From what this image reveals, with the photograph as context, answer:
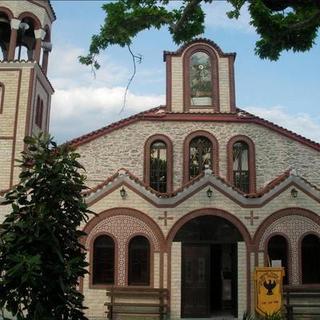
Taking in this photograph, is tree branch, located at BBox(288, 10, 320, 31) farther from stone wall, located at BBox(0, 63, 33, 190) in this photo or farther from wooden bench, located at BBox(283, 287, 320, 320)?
stone wall, located at BBox(0, 63, 33, 190)

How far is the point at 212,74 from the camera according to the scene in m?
25.1

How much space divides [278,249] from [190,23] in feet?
33.8

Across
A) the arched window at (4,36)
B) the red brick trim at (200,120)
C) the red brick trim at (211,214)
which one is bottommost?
the red brick trim at (211,214)

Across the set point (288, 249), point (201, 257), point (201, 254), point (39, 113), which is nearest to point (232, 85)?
point (288, 249)

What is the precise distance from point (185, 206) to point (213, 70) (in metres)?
7.77

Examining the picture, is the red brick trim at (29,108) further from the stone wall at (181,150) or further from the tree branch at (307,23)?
the tree branch at (307,23)

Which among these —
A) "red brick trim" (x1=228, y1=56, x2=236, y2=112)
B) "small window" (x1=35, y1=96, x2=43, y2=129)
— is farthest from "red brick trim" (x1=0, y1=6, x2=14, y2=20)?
"red brick trim" (x1=228, y1=56, x2=236, y2=112)

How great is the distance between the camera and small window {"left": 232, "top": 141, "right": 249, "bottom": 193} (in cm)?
2372

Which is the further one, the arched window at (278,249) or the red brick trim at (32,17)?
the red brick trim at (32,17)

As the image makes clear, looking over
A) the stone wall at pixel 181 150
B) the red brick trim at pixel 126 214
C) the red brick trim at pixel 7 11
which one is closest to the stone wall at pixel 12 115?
the red brick trim at pixel 7 11

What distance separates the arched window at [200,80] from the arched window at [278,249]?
7.50 m

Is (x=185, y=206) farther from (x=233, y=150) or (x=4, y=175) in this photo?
A: (x=4, y=175)

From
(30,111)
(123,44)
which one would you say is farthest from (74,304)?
(30,111)

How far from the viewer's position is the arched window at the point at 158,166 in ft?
Answer: 77.6
